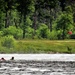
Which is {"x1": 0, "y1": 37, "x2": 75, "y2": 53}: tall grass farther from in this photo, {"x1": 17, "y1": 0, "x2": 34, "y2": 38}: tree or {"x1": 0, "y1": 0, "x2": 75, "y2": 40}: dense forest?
{"x1": 17, "y1": 0, "x2": 34, "y2": 38}: tree

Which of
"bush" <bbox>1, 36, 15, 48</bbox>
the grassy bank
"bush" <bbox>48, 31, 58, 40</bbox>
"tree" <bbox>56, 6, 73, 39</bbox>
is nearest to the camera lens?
the grassy bank

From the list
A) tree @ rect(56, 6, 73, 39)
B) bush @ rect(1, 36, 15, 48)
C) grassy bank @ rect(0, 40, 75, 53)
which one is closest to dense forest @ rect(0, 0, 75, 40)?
tree @ rect(56, 6, 73, 39)

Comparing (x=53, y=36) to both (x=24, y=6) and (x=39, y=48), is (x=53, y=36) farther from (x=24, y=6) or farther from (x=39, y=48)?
(x=39, y=48)

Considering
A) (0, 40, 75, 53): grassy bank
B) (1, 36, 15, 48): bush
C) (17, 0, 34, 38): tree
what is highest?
(17, 0, 34, 38): tree

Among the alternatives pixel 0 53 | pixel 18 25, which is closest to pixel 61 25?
pixel 18 25

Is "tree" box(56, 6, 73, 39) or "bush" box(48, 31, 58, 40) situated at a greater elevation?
"tree" box(56, 6, 73, 39)

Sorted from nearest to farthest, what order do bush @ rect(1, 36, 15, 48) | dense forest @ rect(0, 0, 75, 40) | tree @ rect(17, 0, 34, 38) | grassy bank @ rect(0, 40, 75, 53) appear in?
grassy bank @ rect(0, 40, 75, 53) < bush @ rect(1, 36, 15, 48) < dense forest @ rect(0, 0, 75, 40) < tree @ rect(17, 0, 34, 38)

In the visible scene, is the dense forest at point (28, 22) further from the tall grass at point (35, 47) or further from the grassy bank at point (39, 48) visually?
the grassy bank at point (39, 48)

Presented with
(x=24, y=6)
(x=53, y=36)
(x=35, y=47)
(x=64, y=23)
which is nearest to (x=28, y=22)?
(x=24, y=6)

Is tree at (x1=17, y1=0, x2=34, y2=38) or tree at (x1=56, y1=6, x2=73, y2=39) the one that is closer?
tree at (x1=56, y1=6, x2=73, y2=39)

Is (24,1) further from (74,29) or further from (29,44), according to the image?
(29,44)

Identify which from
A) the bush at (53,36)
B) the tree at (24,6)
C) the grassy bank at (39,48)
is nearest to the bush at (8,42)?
the grassy bank at (39,48)

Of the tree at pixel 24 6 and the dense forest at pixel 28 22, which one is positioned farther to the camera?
the tree at pixel 24 6

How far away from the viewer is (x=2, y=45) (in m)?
112
